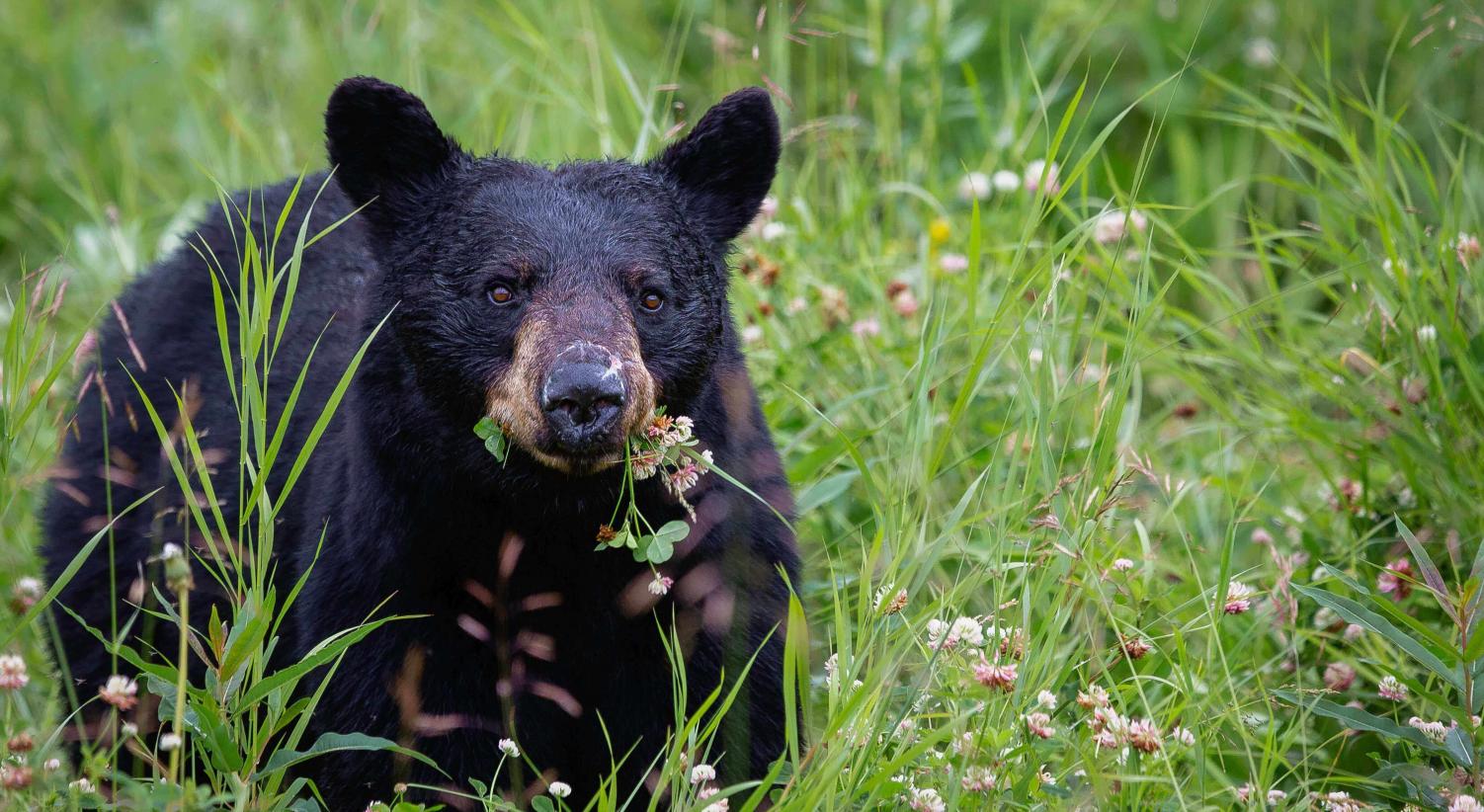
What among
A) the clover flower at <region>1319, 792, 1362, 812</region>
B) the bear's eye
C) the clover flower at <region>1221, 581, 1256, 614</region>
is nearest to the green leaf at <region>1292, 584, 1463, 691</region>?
the clover flower at <region>1221, 581, 1256, 614</region>

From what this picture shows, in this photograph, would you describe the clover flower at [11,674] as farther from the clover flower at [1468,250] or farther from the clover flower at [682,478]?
the clover flower at [1468,250]

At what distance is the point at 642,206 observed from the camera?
11.4 feet

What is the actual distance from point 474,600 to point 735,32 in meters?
4.41

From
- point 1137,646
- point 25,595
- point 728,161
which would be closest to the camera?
point 1137,646

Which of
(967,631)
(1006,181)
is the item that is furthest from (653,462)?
(1006,181)

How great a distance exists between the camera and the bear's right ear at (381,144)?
3.44 m

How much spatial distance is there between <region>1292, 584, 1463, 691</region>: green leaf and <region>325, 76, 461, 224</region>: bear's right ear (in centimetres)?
199

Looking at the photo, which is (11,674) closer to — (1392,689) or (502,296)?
(502,296)

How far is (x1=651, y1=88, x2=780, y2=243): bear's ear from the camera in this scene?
3.62 meters

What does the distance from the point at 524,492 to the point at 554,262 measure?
0.47 metres

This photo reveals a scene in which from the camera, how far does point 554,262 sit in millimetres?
3250

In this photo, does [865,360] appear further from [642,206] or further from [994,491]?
[642,206]

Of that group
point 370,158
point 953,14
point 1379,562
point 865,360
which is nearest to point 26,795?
point 370,158

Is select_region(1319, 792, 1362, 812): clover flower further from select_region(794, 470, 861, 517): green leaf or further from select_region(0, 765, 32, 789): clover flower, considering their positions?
select_region(0, 765, 32, 789): clover flower
